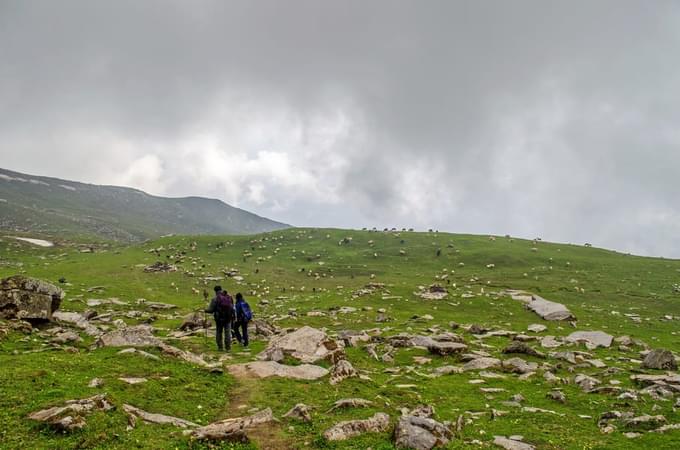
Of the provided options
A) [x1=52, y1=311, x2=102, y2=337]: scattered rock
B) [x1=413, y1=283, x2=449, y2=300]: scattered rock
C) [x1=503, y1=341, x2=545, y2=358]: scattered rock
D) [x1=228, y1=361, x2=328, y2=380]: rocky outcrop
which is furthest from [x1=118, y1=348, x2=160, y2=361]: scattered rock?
[x1=413, y1=283, x2=449, y2=300]: scattered rock

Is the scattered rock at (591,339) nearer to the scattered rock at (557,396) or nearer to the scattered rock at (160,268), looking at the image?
the scattered rock at (557,396)

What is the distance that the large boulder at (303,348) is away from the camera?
26.8m

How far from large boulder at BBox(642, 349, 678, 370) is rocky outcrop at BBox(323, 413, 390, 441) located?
2453 cm

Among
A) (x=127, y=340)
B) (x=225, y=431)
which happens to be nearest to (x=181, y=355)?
(x=127, y=340)

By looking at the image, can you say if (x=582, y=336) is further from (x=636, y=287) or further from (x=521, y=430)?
(x=636, y=287)

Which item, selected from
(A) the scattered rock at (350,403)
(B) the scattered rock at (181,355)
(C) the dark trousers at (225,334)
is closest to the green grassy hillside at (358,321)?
(A) the scattered rock at (350,403)

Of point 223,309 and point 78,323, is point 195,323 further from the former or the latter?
point 223,309

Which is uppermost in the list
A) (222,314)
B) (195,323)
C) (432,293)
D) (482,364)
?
(432,293)

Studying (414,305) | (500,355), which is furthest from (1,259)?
(500,355)

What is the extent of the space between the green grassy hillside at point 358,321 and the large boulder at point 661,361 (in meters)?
1.38

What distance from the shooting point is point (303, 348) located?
28.3m

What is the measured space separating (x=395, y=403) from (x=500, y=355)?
53.5ft

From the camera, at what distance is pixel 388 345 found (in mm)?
35375

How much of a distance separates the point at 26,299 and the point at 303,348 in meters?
20.8
